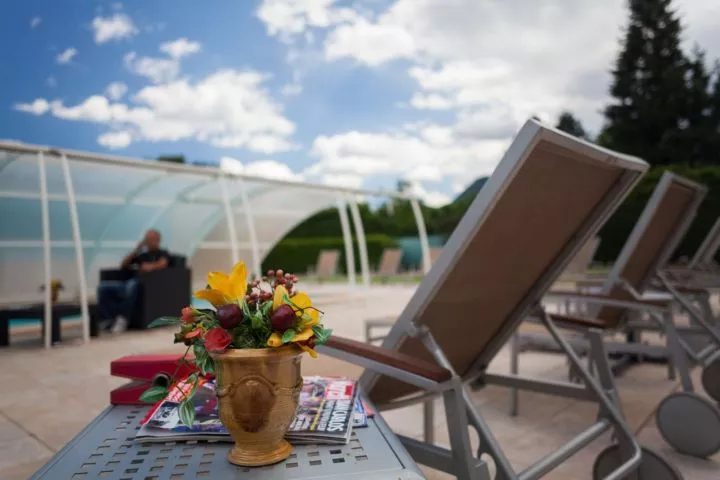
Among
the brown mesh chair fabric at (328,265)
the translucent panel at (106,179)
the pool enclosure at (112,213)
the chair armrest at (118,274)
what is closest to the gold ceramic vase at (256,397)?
the pool enclosure at (112,213)

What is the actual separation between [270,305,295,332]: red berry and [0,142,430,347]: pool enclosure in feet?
17.9

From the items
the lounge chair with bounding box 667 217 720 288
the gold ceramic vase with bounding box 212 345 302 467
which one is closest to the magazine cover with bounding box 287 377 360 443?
the gold ceramic vase with bounding box 212 345 302 467

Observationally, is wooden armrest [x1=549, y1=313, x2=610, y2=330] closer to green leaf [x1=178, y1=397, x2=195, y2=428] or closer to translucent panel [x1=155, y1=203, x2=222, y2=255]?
green leaf [x1=178, y1=397, x2=195, y2=428]

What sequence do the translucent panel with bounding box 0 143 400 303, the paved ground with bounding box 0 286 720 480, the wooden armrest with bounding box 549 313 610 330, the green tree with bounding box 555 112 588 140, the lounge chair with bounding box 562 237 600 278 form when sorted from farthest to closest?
the green tree with bounding box 555 112 588 140 → the translucent panel with bounding box 0 143 400 303 → the lounge chair with bounding box 562 237 600 278 → the paved ground with bounding box 0 286 720 480 → the wooden armrest with bounding box 549 313 610 330

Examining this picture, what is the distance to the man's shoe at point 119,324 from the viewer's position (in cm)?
667

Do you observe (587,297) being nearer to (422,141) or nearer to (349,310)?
(349,310)

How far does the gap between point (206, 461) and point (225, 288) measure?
0.29m

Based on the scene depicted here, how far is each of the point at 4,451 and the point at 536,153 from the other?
256 centimetres

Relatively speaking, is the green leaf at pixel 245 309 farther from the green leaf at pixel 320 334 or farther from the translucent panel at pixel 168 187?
the translucent panel at pixel 168 187

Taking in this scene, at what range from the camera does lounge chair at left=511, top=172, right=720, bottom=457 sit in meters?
2.40

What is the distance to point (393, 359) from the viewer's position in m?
1.39

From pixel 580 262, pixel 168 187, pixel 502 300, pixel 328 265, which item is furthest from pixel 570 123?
pixel 502 300

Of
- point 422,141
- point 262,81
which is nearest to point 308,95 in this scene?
point 262,81

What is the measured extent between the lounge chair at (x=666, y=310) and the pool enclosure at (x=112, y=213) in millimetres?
4978
